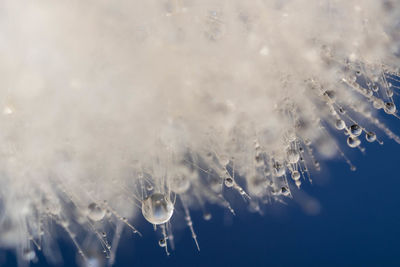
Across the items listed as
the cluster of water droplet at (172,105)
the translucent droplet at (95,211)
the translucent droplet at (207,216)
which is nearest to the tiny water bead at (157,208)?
the cluster of water droplet at (172,105)

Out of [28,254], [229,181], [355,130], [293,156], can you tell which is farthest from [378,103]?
[28,254]

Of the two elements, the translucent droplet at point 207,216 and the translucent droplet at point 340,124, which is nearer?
the translucent droplet at point 340,124

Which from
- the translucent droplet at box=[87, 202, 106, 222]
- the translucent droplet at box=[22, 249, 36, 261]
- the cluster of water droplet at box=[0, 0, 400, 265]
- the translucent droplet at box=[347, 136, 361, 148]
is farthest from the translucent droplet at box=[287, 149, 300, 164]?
the translucent droplet at box=[22, 249, 36, 261]

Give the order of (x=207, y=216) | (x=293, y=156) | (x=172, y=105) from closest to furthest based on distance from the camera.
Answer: (x=172, y=105) < (x=293, y=156) < (x=207, y=216)

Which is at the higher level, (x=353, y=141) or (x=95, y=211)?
(x=95, y=211)

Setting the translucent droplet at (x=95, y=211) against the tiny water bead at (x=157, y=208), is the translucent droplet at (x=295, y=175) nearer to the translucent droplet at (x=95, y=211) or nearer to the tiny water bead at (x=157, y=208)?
the tiny water bead at (x=157, y=208)

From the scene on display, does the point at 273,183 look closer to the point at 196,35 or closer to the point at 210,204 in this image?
the point at 210,204

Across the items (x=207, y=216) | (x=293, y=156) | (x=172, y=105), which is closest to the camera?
(x=172, y=105)

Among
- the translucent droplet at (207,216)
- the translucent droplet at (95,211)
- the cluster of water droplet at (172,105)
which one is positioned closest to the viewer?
the cluster of water droplet at (172,105)

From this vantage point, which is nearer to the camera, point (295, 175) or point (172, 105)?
point (172, 105)

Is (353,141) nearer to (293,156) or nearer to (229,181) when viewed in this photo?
(293,156)
